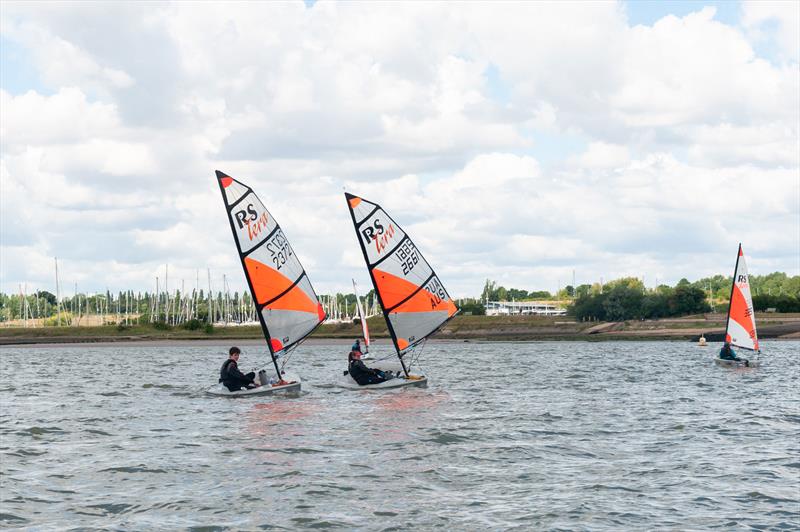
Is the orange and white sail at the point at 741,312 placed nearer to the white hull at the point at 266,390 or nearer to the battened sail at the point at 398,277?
the battened sail at the point at 398,277

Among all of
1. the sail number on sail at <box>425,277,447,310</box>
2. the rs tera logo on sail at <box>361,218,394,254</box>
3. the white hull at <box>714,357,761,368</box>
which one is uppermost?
the rs tera logo on sail at <box>361,218,394,254</box>

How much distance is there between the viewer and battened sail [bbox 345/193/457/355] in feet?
133

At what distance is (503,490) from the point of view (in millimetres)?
18109

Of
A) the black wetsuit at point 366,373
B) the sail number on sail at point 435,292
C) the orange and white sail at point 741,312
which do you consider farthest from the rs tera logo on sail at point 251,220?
the orange and white sail at point 741,312

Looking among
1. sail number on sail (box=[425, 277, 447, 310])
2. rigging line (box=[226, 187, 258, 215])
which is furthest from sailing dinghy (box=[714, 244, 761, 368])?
rigging line (box=[226, 187, 258, 215])

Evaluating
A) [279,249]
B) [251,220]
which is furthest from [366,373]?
[251,220]

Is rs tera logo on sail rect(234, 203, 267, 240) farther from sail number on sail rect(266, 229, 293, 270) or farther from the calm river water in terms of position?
the calm river water

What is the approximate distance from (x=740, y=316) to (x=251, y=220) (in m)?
36.2

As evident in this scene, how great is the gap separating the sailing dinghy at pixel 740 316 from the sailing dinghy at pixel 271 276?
31102 mm

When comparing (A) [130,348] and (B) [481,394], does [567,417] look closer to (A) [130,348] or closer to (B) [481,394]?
(B) [481,394]

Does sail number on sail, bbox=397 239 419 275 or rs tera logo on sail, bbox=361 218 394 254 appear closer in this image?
rs tera logo on sail, bbox=361 218 394 254

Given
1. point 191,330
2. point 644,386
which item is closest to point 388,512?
point 644,386

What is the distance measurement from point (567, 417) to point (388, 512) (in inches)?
582

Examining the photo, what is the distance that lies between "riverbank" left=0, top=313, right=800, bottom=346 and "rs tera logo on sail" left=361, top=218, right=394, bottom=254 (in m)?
85.0
